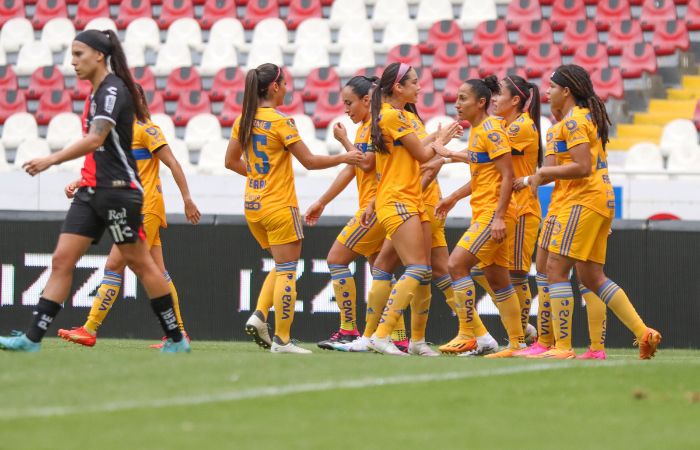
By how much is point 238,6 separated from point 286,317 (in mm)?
13483

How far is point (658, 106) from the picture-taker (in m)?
18.1

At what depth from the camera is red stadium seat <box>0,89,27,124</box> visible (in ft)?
64.3

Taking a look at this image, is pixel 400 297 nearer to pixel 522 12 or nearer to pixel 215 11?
pixel 522 12

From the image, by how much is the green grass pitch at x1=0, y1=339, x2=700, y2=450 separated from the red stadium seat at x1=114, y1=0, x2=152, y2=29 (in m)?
14.7

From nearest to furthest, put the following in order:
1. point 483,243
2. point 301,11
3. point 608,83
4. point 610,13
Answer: point 483,243
point 608,83
point 610,13
point 301,11

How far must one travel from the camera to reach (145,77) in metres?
19.7

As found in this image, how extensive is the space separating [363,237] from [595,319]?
72.3 inches

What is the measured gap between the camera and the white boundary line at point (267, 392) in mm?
5168

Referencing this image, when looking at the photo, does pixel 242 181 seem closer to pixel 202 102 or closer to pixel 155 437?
pixel 202 102

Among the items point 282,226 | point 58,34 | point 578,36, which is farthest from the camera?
point 58,34

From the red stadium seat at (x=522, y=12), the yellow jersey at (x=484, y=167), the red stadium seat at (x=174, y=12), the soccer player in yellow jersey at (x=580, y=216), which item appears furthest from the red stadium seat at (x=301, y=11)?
the soccer player in yellow jersey at (x=580, y=216)

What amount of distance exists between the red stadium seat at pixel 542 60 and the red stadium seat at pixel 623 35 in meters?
0.84

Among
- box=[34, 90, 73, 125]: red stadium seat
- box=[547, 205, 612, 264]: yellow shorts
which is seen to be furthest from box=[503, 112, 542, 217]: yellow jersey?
box=[34, 90, 73, 125]: red stadium seat

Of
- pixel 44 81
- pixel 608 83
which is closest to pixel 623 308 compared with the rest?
pixel 608 83
